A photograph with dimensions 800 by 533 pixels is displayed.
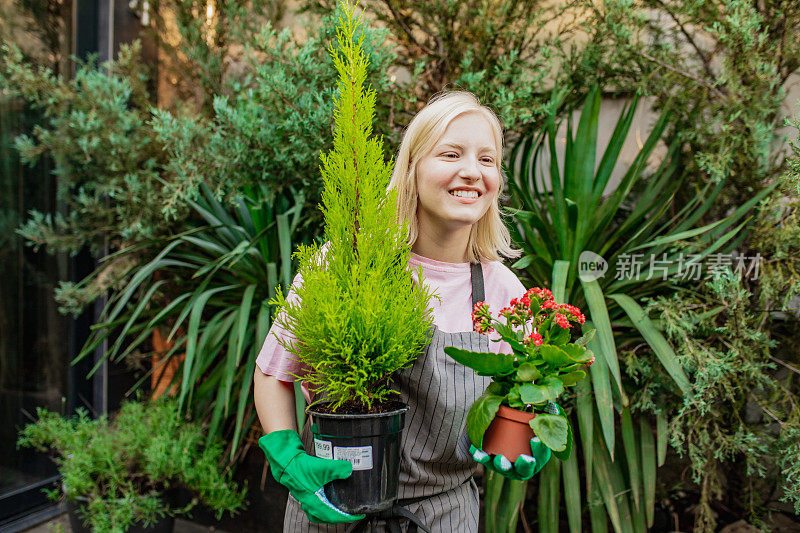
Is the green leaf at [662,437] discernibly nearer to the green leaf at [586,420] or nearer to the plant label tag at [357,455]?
the green leaf at [586,420]

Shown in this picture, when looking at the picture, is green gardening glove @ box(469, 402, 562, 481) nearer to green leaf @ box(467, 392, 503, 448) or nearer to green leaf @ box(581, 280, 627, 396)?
green leaf @ box(467, 392, 503, 448)

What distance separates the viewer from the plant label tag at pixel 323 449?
1.11 metres

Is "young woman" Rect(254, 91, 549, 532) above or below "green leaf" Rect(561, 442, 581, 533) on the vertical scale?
above

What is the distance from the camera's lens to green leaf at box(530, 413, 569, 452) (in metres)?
1.07

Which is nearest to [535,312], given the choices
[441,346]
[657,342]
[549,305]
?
[549,305]

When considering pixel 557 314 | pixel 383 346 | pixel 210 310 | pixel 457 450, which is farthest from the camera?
pixel 210 310

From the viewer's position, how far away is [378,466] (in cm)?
111

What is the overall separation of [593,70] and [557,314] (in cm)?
194

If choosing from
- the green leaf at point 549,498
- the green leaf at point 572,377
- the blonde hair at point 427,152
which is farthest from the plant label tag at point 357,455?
the green leaf at point 549,498

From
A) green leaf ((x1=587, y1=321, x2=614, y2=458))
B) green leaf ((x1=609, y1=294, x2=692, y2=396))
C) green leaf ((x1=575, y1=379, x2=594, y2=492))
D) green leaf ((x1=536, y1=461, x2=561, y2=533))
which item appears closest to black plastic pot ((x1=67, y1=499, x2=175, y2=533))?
green leaf ((x1=536, y1=461, x2=561, y2=533))

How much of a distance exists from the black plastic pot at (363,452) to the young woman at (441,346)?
84mm

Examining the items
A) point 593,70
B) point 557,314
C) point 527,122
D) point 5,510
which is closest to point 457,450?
point 557,314

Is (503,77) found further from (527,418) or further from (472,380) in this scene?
(527,418)

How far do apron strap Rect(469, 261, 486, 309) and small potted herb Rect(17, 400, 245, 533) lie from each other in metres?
1.86
